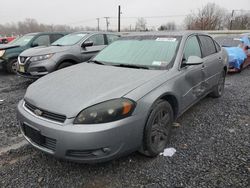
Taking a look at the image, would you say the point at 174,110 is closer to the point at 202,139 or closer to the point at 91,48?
the point at 202,139

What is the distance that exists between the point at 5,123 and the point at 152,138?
8.75 ft

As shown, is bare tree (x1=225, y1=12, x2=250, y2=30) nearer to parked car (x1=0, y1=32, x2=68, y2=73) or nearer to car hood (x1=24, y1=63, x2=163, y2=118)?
parked car (x1=0, y1=32, x2=68, y2=73)

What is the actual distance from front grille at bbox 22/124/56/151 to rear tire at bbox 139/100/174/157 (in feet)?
3.28

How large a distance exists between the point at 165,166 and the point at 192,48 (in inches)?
80.8

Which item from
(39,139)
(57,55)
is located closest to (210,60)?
(39,139)

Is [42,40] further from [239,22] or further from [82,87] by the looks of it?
[239,22]

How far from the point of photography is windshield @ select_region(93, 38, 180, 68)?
3053mm

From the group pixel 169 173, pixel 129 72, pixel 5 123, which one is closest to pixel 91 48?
pixel 5 123

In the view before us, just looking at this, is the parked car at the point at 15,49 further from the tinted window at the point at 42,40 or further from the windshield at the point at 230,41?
the windshield at the point at 230,41

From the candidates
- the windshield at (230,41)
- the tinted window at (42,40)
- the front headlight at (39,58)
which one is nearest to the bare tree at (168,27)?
the windshield at (230,41)

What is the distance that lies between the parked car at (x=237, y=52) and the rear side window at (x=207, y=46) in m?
3.33

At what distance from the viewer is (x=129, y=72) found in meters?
2.83

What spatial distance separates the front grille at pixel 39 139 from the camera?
2160 mm

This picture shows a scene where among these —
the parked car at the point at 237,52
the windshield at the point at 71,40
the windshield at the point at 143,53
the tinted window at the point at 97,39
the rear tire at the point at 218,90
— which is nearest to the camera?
the windshield at the point at 143,53
